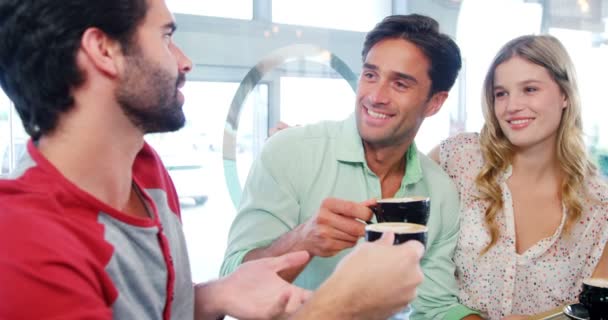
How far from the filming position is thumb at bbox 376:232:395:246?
930mm

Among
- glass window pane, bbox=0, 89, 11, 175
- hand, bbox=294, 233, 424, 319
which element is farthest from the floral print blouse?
glass window pane, bbox=0, 89, 11, 175

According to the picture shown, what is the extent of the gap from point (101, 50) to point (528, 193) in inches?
53.8

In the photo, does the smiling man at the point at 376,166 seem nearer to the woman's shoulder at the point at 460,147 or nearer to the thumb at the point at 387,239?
the woman's shoulder at the point at 460,147

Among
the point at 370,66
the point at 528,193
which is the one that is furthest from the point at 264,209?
the point at 528,193

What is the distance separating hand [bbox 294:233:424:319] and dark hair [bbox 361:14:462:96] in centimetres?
94

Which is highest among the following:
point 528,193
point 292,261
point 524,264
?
point 292,261

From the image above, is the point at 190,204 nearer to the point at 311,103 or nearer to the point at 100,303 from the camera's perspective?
the point at 311,103

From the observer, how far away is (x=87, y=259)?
78 cm

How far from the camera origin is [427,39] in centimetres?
169

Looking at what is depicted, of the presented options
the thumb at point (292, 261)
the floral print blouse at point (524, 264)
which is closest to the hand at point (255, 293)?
the thumb at point (292, 261)

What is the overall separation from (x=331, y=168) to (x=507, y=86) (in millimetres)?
589

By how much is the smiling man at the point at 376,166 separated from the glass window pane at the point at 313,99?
17.6 inches

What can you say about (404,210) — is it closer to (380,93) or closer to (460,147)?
(380,93)

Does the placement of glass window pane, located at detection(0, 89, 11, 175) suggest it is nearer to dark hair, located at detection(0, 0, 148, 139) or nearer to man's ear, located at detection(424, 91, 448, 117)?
dark hair, located at detection(0, 0, 148, 139)
